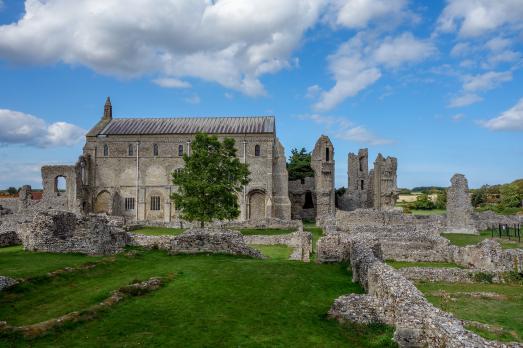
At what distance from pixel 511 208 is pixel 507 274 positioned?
59983mm

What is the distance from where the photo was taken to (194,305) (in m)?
12.9

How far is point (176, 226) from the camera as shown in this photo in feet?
155

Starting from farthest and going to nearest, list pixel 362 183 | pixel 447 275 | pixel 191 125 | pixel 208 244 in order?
pixel 362 183 → pixel 191 125 → pixel 208 244 → pixel 447 275

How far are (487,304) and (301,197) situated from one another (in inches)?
2007

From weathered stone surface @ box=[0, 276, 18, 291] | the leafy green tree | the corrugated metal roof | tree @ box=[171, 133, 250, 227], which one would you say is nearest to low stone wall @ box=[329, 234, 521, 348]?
weathered stone surface @ box=[0, 276, 18, 291]

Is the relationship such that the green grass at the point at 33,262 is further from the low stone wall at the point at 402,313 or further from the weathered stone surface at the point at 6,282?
the low stone wall at the point at 402,313

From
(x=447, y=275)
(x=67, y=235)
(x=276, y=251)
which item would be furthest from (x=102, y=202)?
(x=447, y=275)

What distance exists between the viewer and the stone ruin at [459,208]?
43.3 meters

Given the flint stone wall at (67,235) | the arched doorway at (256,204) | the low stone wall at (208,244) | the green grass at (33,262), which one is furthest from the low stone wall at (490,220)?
the green grass at (33,262)

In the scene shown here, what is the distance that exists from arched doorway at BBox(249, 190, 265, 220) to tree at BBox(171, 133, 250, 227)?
2023 centimetres

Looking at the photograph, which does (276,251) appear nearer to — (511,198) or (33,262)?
(33,262)

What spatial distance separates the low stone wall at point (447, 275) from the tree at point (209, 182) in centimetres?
1953

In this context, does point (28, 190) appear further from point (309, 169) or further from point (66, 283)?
point (66, 283)

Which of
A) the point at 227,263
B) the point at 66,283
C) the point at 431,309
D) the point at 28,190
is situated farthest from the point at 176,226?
the point at 431,309
